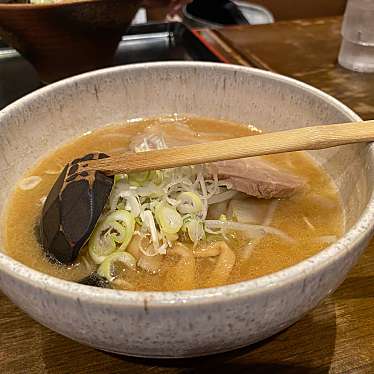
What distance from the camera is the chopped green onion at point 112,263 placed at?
0.88 m

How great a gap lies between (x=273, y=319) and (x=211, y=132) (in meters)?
0.74

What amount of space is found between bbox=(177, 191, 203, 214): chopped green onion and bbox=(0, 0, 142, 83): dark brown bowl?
0.86m

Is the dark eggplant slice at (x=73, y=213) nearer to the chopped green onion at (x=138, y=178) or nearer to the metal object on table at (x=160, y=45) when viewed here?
the chopped green onion at (x=138, y=178)

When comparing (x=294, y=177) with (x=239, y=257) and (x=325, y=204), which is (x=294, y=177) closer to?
(x=325, y=204)

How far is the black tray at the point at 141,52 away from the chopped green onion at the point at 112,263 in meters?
1.06

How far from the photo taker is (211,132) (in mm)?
1330

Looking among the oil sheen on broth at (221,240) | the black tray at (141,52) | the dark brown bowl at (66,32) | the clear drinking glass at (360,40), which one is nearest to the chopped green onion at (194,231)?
the oil sheen on broth at (221,240)

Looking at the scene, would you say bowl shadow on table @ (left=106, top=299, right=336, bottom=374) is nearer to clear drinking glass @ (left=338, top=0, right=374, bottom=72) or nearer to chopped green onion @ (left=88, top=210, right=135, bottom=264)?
chopped green onion @ (left=88, top=210, right=135, bottom=264)

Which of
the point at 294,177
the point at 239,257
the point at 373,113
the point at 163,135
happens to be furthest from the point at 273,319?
the point at 373,113

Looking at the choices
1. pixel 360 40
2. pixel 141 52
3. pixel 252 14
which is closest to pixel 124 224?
pixel 141 52

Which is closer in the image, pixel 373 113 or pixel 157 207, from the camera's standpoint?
pixel 157 207

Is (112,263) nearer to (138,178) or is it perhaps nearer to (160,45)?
(138,178)

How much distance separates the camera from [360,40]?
1.98m

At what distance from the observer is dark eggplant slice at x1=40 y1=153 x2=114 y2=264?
34.8 inches
